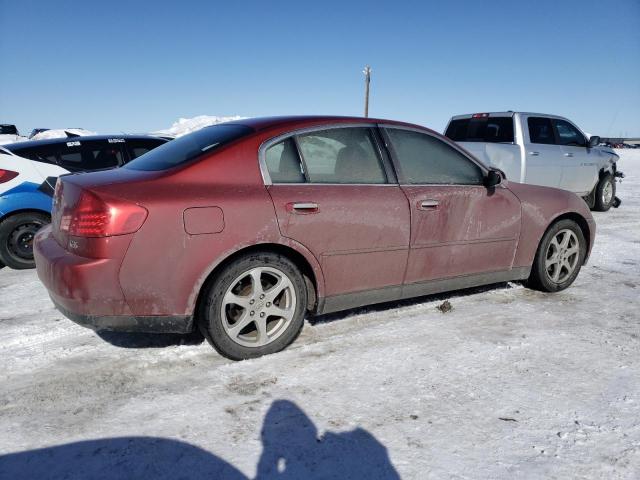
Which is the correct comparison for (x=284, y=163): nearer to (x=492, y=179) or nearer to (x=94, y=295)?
(x=94, y=295)

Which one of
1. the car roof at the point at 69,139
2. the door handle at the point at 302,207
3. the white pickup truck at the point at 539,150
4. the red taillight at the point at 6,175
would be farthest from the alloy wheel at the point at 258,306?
the white pickup truck at the point at 539,150

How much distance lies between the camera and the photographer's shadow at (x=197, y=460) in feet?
6.20

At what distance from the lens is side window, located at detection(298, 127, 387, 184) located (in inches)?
120

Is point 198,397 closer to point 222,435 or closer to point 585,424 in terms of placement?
point 222,435

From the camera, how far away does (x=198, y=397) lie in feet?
8.06

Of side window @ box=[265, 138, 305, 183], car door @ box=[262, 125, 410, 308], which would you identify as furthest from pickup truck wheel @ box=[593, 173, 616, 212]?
side window @ box=[265, 138, 305, 183]

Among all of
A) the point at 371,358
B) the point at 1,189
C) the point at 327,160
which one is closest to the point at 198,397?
the point at 371,358

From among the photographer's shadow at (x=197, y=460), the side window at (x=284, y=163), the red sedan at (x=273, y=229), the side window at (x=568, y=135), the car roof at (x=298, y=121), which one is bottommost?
the photographer's shadow at (x=197, y=460)

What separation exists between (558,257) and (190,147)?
10.8ft

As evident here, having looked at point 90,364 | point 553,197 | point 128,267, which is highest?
point 553,197

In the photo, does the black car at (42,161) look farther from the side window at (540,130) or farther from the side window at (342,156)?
the side window at (540,130)

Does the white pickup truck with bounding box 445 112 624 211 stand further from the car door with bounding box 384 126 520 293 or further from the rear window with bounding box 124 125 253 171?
the rear window with bounding box 124 125 253 171

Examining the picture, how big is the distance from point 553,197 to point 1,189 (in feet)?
18.1

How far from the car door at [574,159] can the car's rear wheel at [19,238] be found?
8.34m
